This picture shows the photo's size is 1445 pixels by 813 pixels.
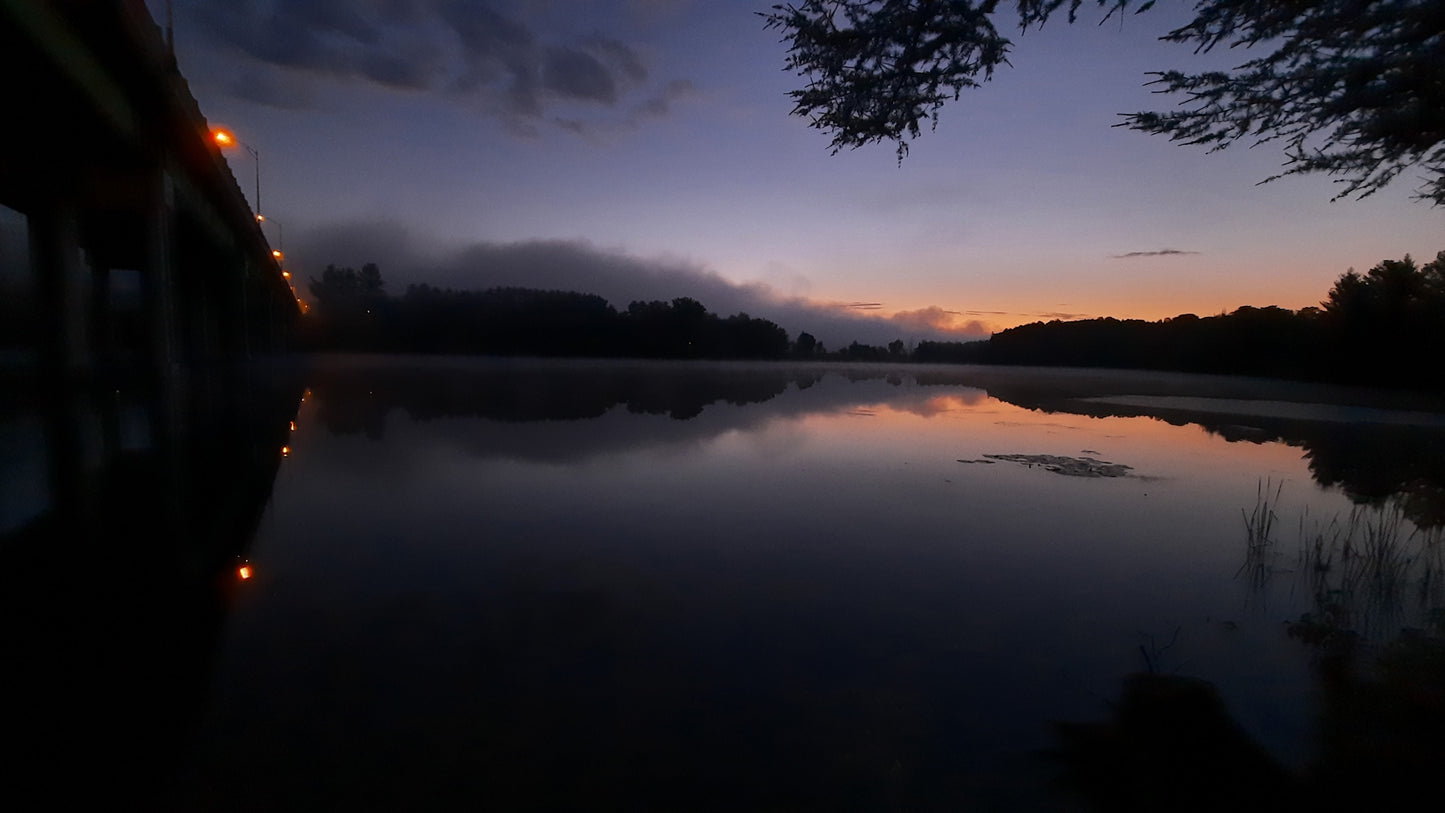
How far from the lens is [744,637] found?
6.28 metres

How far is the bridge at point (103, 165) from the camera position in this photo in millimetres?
10609

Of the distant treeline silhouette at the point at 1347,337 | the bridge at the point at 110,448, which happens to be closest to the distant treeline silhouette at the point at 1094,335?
the distant treeline silhouette at the point at 1347,337

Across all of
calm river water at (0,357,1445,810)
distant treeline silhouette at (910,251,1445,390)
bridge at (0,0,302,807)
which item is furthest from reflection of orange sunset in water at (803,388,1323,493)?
distant treeline silhouette at (910,251,1445,390)

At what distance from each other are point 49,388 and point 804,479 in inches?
1120

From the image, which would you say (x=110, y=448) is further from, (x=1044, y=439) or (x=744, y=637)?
(x=1044, y=439)

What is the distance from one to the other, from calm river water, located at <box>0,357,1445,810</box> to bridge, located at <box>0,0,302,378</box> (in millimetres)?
6414


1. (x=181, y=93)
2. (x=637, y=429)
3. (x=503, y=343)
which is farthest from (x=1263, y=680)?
(x=503, y=343)

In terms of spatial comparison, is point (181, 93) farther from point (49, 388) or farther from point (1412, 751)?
point (1412, 751)

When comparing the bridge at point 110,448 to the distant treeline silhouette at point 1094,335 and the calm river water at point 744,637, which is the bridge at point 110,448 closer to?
the calm river water at point 744,637

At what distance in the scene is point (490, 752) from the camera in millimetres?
4281

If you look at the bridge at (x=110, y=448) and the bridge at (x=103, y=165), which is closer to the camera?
the bridge at (x=110, y=448)

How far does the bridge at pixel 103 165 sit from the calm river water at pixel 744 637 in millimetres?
6414

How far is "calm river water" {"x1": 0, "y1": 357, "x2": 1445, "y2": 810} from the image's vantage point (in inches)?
165

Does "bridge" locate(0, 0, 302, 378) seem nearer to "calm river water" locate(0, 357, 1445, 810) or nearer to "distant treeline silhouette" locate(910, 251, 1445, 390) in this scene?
"calm river water" locate(0, 357, 1445, 810)
